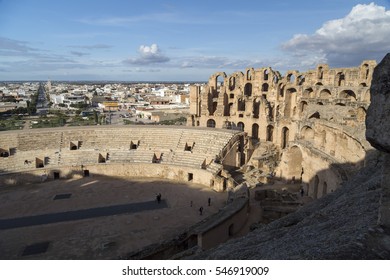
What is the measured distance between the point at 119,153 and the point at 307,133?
1668 centimetres

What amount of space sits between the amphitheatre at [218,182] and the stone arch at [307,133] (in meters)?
0.08

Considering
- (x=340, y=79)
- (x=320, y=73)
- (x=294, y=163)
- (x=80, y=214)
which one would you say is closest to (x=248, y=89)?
(x=320, y=73)

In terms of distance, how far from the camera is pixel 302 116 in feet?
83.7

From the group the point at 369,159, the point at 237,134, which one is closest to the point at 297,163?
the point at 237,134

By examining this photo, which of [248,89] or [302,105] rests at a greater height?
[248,89]

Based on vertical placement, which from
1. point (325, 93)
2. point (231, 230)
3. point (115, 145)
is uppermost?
point (325, 93)

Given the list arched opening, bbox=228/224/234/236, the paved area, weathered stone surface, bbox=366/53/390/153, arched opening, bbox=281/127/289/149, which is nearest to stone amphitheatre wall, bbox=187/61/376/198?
arched opening, bbox=281/127/289/149

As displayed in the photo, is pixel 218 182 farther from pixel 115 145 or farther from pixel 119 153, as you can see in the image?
pixel 115 145

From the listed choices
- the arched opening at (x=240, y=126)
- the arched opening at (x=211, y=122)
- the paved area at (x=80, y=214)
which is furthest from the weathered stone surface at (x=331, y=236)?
the arched opening at (x=211, y=122)

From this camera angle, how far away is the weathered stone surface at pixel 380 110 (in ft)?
18.3

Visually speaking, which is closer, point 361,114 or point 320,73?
point 361,114

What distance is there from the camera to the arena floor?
1514 centimetres

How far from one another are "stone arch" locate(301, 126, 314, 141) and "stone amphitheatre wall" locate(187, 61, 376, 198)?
0.24 feet

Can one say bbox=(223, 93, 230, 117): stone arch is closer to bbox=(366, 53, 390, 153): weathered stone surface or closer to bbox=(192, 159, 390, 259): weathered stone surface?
bbox=(192, 159, 390, 259): weathered stone surface
